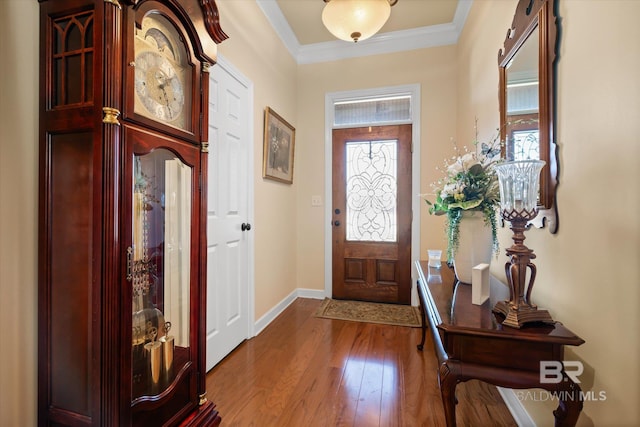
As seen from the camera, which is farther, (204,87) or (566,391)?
(204,87)

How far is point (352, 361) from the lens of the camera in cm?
204

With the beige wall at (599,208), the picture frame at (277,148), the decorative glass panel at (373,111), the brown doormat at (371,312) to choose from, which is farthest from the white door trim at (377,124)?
the beige wall at (599,208)

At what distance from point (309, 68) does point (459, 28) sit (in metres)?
1.69

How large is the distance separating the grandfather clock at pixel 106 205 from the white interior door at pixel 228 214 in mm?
830

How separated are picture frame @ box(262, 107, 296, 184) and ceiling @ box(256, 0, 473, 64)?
94 cm

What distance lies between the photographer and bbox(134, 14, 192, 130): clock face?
0.97m

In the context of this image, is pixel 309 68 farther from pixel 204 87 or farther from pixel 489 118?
pixel 204 87

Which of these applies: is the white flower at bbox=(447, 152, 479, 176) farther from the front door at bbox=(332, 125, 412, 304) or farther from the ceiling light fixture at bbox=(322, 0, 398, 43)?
the front door at bbox=(332, 125, 412, 304)

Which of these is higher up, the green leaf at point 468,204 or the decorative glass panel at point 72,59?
the decorative glass panel at point 72,59

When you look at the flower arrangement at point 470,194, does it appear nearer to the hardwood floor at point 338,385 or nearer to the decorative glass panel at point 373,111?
the hardwood floor at point 338,385

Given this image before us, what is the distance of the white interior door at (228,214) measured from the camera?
1.95 metres

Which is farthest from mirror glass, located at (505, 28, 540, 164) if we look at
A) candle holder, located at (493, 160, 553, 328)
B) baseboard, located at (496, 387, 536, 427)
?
baseboard, located at (496, 387, 536, 427)

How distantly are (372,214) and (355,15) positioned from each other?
203cm

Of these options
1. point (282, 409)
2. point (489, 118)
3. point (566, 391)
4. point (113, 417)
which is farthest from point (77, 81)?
point (489, 118)
